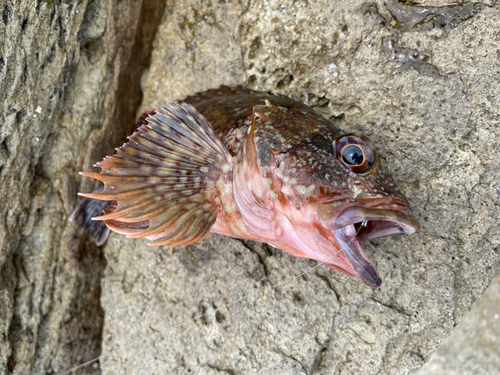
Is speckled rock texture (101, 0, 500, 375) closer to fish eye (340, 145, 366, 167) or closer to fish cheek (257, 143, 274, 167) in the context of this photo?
fish eye (340, 145, 366, 167)

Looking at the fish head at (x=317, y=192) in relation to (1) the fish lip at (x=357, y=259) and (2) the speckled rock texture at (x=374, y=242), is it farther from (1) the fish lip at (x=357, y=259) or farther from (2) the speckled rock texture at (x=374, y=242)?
(2) the speckled rock texture at (x=374, y=242)

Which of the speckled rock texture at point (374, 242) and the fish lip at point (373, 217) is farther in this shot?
the speckled rock texture at point (374, 242)

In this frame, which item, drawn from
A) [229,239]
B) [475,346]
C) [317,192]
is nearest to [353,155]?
[317,192]

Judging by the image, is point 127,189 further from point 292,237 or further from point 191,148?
point 292,237

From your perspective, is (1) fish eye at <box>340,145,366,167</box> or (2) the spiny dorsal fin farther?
(2) the spiny dorsal fin

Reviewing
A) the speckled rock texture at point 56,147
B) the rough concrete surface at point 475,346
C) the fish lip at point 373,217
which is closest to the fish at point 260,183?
the fish lip at point 373,217

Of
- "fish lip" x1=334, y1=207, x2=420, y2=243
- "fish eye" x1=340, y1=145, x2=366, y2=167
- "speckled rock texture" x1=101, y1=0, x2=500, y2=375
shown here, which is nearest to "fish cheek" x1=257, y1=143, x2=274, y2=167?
"fish eye" x1=340, y1=145, x2=366, y2=167
